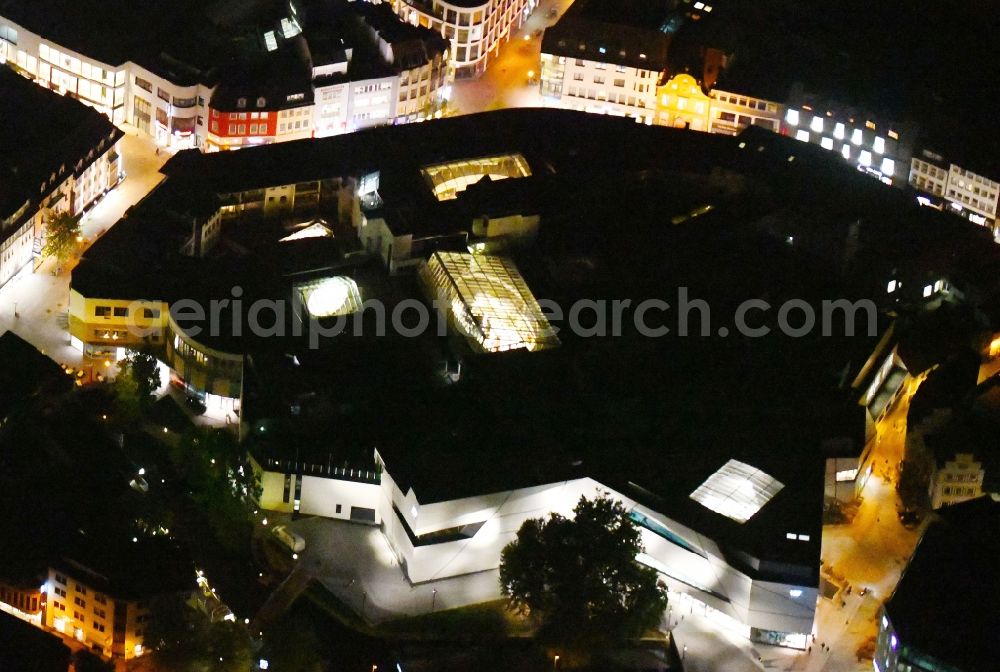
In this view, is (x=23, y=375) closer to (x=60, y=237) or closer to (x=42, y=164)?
(x=60, y=237)

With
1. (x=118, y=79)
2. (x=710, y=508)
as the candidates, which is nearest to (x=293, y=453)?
(x=710, y=508)

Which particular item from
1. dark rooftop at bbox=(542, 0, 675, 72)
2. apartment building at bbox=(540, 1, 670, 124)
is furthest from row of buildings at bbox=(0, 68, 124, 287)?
dark rooftop at bbox=(542, 0, 675, 72)

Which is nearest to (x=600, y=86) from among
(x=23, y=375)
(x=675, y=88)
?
(x=675, y=88)

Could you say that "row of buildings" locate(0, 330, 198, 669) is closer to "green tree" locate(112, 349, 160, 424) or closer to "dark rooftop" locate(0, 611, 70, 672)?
"dark rooftop" locate(0, 611, 70, 672)

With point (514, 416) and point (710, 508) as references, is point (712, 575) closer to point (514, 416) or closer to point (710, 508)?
point (710, 508)

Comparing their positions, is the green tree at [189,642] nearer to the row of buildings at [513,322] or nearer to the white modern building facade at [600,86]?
the row of buildings at [513,322]

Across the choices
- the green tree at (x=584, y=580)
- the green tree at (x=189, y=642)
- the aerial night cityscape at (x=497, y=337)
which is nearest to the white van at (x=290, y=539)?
the aerial night cityscape at (x=497, y=337)
